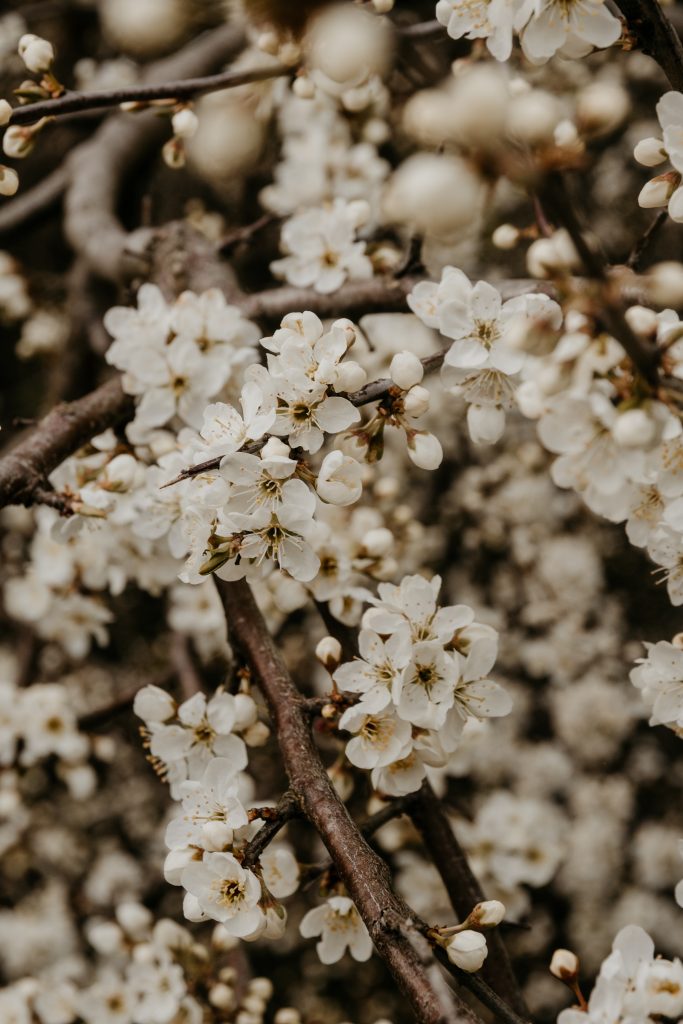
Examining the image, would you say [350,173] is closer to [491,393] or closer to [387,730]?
[491,393]

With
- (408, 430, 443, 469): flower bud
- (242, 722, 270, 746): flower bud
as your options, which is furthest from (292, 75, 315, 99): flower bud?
(242, 722, 270, 746): flower bud

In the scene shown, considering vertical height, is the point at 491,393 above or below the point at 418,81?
below

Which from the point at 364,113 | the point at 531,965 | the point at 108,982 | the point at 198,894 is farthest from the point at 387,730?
the point at 364,113

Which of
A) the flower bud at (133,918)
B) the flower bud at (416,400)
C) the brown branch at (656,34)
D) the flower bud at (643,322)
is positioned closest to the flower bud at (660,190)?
the brown branch at (656,34)

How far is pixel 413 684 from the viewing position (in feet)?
4.15

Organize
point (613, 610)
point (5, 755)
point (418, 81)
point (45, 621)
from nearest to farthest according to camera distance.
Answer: point (418, 81)
point (5, 755)
point (45, 621)
point (613, 610)

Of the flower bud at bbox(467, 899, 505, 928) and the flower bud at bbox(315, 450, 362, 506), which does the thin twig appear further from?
the flower bud at bbox(467, 899, 505, 928)

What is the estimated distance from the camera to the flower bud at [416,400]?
1219 millimetres

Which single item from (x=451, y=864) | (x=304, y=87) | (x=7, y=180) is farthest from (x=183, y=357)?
(x=451, y=864)

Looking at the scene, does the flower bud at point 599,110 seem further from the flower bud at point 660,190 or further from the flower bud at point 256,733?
the flower bud at point 256,733

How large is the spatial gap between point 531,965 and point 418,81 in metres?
2.96

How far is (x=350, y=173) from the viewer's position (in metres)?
2.95

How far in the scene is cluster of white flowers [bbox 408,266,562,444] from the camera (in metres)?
1.26

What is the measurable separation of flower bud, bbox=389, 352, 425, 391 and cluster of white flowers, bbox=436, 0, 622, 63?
45 cm
